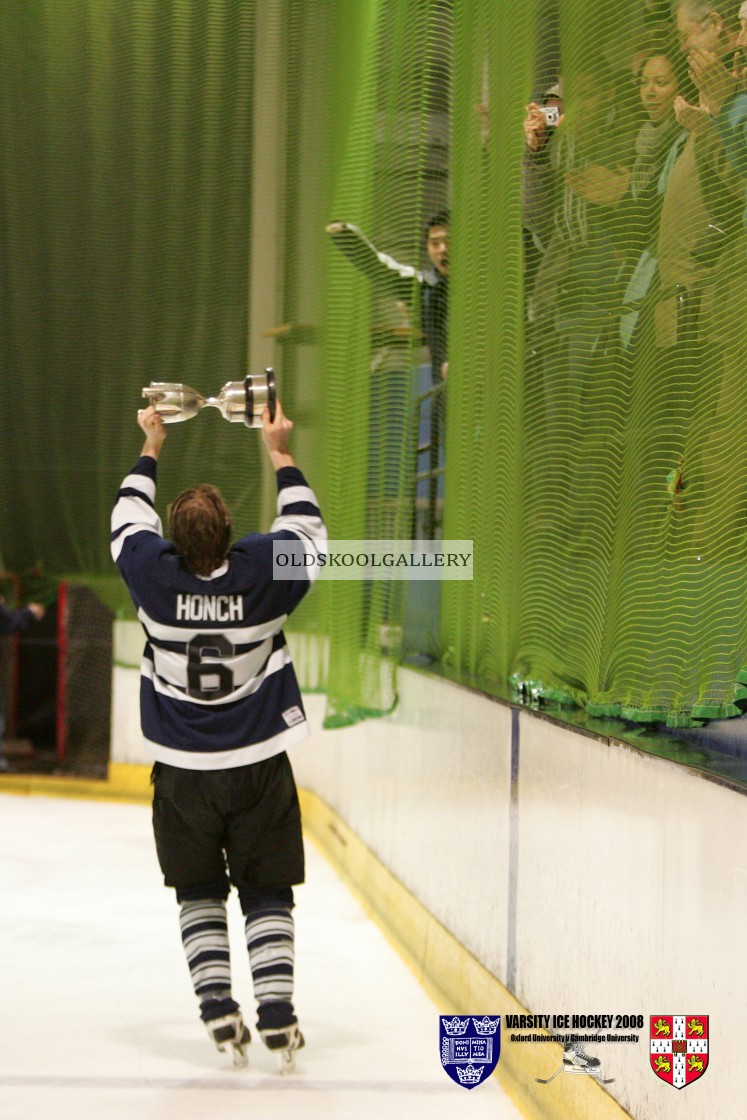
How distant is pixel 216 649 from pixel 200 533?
0.78 feet

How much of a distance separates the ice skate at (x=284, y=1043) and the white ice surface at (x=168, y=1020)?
33 mm

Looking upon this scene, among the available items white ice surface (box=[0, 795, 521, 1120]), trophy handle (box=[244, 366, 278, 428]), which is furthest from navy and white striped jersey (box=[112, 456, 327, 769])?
white ice surface (box=[0, 795, 521, 1120])

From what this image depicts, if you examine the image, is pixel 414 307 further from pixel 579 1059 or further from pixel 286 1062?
pixel 579 1059

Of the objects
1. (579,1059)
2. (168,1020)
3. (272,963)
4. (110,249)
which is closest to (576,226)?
(579,1059)

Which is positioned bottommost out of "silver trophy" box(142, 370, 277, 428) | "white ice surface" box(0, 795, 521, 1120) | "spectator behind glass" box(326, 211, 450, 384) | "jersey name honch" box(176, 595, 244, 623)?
"white ice surface" box(0, 795, 521, 1120)

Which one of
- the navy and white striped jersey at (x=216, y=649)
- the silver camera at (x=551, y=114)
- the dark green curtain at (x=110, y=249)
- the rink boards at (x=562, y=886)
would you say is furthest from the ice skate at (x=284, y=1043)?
the dark green curtain at (x=110, y=249)

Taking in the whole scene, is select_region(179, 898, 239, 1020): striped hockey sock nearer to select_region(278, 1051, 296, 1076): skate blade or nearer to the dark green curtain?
select_region(278, 1051, 296, 1076): skate blade

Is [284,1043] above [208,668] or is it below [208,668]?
below

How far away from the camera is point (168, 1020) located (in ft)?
11.1

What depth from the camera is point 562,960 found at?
2.64 meters

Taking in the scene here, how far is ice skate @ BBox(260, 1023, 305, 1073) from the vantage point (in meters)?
2.96

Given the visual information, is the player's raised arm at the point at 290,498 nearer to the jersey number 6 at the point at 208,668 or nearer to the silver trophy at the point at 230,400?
the silver trophy at the point at 230,400

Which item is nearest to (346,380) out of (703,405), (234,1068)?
(234,1068)

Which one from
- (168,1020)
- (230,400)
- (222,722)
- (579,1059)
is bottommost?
(168,1020)
